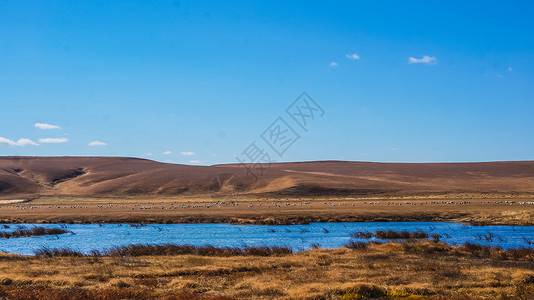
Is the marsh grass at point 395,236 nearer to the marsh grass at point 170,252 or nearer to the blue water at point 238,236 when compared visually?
the blue water at point 238,236

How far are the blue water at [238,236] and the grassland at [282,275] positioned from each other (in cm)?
747

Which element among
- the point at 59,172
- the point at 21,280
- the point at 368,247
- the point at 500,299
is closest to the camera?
the point at 500,299

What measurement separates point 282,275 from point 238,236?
2184 centimetres

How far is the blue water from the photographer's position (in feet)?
118

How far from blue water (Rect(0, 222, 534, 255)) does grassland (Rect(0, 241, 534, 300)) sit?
7470mm

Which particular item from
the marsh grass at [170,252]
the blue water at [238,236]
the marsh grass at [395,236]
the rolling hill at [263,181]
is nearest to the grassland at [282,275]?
the marsh grass at [170,252]

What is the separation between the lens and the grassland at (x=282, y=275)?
54.8 ft

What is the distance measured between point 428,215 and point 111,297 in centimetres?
4965

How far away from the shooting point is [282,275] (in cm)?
2064

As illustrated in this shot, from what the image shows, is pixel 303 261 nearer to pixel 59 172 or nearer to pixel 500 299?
pixel 500 299

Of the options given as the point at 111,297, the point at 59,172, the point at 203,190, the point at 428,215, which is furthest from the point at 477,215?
the point at 59,172

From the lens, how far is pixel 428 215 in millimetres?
59125

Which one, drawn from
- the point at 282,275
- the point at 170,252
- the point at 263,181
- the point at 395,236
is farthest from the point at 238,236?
the point at 263,181

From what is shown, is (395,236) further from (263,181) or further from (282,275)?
(263,181)
